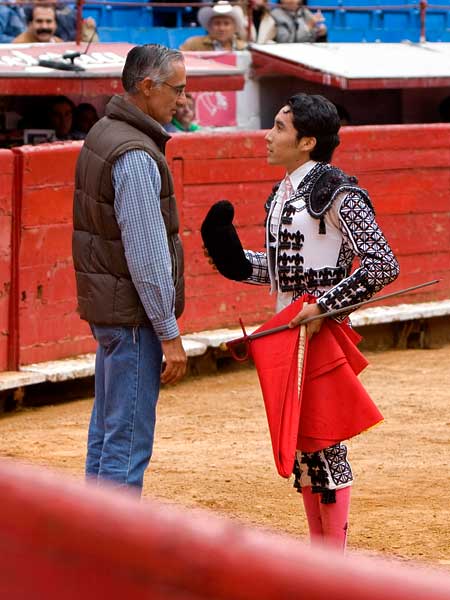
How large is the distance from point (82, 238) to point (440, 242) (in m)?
6.29

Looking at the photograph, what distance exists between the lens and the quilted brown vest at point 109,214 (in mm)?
3629

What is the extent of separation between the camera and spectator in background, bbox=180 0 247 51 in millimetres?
11609

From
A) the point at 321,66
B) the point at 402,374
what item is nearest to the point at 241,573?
the point at 402,374

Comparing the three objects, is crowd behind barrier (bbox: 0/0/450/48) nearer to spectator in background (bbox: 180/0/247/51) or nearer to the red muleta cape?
spectator in background (bbox: 180/0/247/51)

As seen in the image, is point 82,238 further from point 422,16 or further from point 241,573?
point 422,16

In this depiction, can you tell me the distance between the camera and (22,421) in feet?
22.6

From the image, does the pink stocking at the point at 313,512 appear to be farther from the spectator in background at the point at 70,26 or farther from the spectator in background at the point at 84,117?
the spectator in background at the point at 70,26

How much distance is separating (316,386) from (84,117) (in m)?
6.76

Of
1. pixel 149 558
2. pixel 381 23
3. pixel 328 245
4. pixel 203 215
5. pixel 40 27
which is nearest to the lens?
pixel 149 558

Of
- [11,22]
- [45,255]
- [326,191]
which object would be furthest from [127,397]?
[11,22]

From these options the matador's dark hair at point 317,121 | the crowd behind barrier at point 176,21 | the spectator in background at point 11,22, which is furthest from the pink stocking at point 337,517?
the spectator in background at point 11,22

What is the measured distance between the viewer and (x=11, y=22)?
436 inches

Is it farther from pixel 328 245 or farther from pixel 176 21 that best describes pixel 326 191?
pixel 176 21

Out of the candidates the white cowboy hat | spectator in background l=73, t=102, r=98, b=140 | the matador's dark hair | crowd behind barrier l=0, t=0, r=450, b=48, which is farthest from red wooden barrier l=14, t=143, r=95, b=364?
the white cowboy hat
